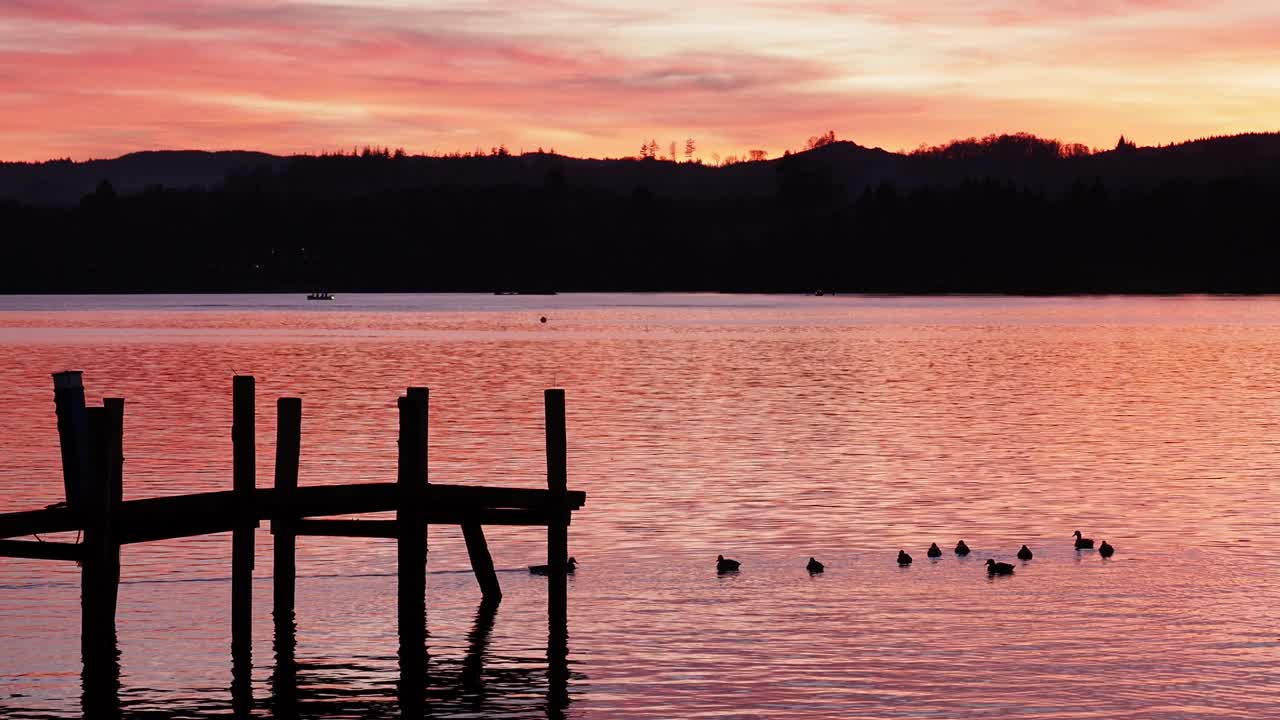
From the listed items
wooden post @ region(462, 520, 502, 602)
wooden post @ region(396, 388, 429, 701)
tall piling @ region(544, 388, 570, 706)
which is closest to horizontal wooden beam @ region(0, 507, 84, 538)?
wooden post @ region(396, 388, 429, 701)

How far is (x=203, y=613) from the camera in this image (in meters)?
27.4

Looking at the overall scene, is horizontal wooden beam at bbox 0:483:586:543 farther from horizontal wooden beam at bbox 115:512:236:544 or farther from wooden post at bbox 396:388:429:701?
wooden post at bbox 396:388:429:701

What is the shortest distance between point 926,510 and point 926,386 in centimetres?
4526

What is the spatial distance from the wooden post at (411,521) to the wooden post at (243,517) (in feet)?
6.58

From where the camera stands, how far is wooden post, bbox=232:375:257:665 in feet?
81.8

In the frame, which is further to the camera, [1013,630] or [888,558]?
[888,558]

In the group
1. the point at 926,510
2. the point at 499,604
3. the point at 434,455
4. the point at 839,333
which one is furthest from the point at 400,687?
the point at 839,333

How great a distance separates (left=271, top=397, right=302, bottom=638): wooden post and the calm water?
54 cm

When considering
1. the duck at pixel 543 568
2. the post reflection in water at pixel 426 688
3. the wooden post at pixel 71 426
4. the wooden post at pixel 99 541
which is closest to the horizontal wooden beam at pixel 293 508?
the wooden post at pixel 99 541

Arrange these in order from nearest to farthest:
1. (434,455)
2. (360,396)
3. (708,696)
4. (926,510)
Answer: (708,696)
(926,510)
(434,455)
(360,396)

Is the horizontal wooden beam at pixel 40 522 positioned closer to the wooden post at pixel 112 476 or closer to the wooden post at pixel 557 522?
the wooden post at pixel 112 476

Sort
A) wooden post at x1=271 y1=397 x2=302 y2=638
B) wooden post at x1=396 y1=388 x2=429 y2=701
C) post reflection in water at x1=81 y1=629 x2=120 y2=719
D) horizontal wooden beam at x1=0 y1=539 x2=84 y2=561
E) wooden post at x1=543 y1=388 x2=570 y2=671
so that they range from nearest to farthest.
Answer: post reflection in water at x1=81 y1=629 x2=120 y2=719 < horizontal wooden beam at x1=0 y1=539 x2=84 y2=561 < wooden post at x1=396 y1=388 x2=429 y2=701 < wooden post at x1=271 y1=397 x2=302 y2=638 < wooden post at x1=543 y1=388 x2=570 y2=671

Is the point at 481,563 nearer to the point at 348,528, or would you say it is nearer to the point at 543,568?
the point at 543,568

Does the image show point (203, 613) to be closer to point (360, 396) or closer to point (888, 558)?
point (888, 558)
